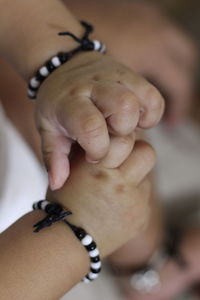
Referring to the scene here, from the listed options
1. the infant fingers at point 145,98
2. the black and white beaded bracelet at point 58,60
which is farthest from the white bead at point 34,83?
the infant fingers at point 145,98

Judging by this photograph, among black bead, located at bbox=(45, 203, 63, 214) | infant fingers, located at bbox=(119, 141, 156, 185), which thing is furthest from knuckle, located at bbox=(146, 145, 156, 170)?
black bead, located at bbox=(45, 203, 63, 214)

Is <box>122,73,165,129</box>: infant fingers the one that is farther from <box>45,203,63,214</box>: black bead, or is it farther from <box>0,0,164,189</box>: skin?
<box>45,203,63,214</box>: black bead

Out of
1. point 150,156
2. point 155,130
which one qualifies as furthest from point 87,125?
point 155,130

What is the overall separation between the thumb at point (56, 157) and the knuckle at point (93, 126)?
62 millimetres

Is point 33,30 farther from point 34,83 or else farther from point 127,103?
point 127,103

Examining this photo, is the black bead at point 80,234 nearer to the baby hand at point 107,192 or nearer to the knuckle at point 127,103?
the baby hand at point 107,192

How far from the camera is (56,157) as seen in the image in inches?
17.7

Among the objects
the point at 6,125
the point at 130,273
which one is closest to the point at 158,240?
the point at 130,273

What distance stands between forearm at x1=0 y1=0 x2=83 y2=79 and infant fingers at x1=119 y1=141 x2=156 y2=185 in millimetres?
135

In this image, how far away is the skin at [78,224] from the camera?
16.8 inches


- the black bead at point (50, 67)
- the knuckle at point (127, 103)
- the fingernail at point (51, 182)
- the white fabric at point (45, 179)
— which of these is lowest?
the white fabric at point (45, 179)

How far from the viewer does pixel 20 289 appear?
418 mm

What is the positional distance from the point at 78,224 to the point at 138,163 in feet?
0.28

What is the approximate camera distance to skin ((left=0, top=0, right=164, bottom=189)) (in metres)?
0.41
